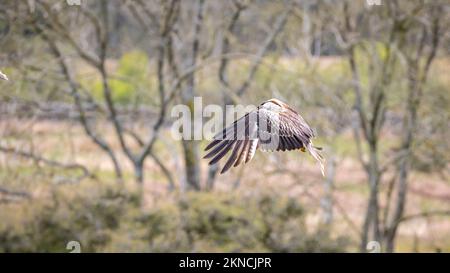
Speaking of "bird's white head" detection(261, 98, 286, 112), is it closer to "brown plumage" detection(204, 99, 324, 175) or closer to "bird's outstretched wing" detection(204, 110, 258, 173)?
"brown plumage" detection(204, 99, 324, 175)

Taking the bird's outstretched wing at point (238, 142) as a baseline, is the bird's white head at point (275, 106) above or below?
above

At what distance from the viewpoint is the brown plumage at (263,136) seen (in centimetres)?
384

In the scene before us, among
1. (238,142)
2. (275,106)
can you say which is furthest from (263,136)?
(275,106)

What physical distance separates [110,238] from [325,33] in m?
5.99

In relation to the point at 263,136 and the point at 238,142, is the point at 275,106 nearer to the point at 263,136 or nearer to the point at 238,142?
the point at 263,136

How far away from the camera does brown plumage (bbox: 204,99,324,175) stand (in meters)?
3.84

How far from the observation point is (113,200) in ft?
35.9

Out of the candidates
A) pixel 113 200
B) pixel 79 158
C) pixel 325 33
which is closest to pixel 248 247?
pixel 113 200

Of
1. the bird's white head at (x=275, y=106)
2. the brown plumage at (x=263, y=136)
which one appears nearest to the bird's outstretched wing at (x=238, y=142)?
the brown plumage at (x=263, y=136)

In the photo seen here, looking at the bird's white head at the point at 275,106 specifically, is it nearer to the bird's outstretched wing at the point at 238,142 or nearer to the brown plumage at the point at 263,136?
the brown plumage at the point at 263,136

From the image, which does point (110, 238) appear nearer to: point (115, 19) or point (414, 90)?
point (414, 90)

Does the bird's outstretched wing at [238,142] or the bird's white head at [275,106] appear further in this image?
the bird's white head at [275,106]

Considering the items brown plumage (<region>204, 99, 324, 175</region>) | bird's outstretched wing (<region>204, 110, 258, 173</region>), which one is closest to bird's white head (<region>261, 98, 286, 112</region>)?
brown plumage (<region>204, 99, 324, 175</region>)

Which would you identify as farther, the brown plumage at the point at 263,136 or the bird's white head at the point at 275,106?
the bird's white head at the point at 275,106
